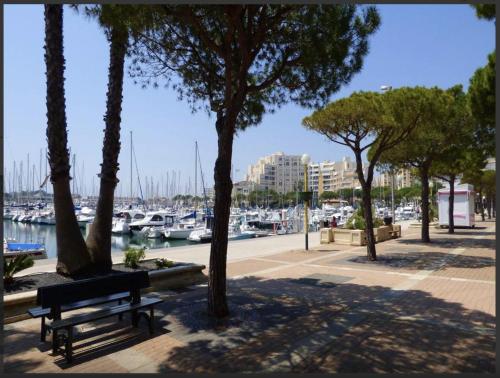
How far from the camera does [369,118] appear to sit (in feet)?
41.1

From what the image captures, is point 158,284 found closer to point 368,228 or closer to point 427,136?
point 368,228

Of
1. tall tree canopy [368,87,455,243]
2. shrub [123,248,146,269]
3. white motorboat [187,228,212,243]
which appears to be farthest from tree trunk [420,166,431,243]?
white motorboat [187,228,212,243]

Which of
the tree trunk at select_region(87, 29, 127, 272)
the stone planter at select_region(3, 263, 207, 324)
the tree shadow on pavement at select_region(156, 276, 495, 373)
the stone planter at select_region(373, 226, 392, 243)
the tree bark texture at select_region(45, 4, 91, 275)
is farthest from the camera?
the stone planter at select_region(373, 226, 392, 243)

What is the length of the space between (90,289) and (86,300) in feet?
0.73

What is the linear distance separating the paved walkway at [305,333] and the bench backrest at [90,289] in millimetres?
577

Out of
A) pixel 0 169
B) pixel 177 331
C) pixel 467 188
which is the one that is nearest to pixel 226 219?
pixel 177 331

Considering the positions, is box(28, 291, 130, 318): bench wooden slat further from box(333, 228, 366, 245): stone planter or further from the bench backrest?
box(333, 228, 366, 245): stone planter

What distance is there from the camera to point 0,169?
11.5 ft

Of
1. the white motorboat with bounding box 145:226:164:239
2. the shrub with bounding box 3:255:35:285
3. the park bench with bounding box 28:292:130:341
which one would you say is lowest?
the white motorboat with bounding box 145:226:164:239

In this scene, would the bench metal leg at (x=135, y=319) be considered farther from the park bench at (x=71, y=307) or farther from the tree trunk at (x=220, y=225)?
the tree trunk at (x=220, y=225)

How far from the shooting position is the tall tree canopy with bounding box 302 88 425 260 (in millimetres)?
12492

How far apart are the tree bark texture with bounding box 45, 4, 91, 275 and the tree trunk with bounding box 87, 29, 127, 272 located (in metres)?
0.57

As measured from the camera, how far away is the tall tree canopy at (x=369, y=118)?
12492mm

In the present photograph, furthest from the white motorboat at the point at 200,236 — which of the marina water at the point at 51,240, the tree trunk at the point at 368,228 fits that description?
the tree trunk at the point at 368,228
